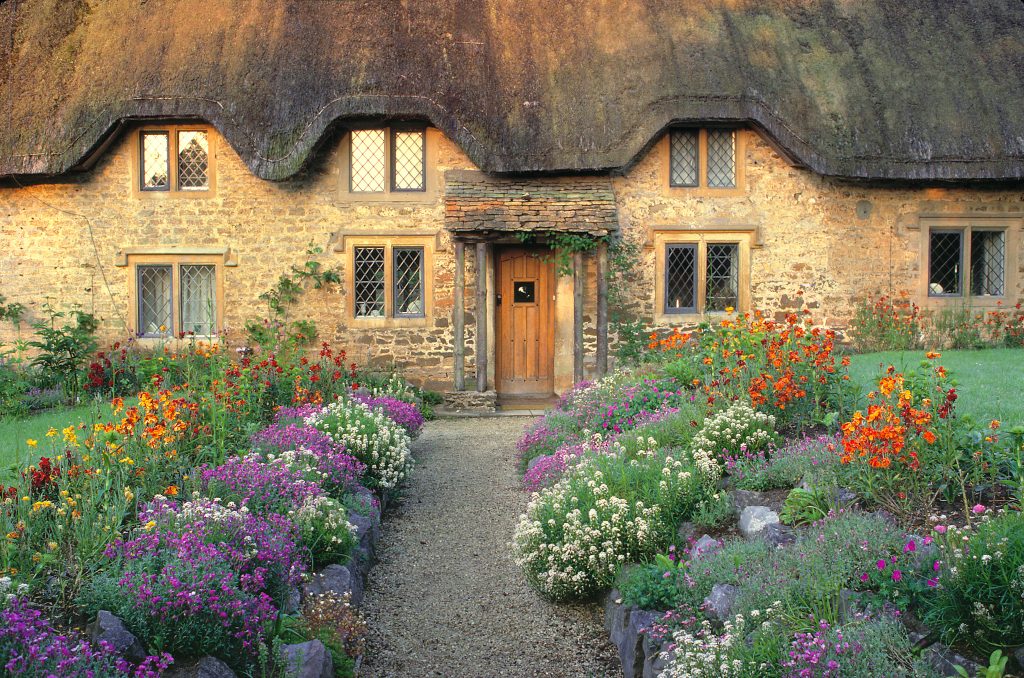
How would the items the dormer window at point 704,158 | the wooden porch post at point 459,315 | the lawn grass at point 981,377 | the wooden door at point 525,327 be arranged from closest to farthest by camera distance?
the lawn grass at point 981,377
the wooden porch post at point 459,315
the dormer window at point 704,158
the wooden door at point 525,327

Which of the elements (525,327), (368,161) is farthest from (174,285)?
(525,327)

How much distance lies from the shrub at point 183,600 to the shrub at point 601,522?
1.79 metres

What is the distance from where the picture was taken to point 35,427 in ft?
28.3

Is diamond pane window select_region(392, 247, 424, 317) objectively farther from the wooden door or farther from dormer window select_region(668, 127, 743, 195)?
dormer window select_region(668, 127, 743, 195)

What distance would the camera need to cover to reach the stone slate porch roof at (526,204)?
11984 mm

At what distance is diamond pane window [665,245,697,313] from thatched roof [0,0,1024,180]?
5.76 ft

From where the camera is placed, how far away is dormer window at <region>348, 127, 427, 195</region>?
42.2 ft

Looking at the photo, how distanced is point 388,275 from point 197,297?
9.40ft

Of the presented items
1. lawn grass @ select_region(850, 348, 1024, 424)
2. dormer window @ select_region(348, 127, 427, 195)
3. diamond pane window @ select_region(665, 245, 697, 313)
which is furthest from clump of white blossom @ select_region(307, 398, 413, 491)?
diamond pane window @ select_region(665, 245, 697, 313)

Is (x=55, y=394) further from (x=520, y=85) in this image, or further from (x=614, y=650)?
(x=614, y=650)

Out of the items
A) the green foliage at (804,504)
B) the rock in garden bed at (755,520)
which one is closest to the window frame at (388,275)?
the rock in garden bed at (755,520)

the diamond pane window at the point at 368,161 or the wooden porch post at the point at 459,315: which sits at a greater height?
the diamond pane window at the point at 368,161

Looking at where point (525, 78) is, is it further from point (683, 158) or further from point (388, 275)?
point (388, 275)

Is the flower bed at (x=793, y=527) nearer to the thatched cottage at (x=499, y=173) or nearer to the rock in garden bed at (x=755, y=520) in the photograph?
the rock in garden bed at (x=755, y=520)
